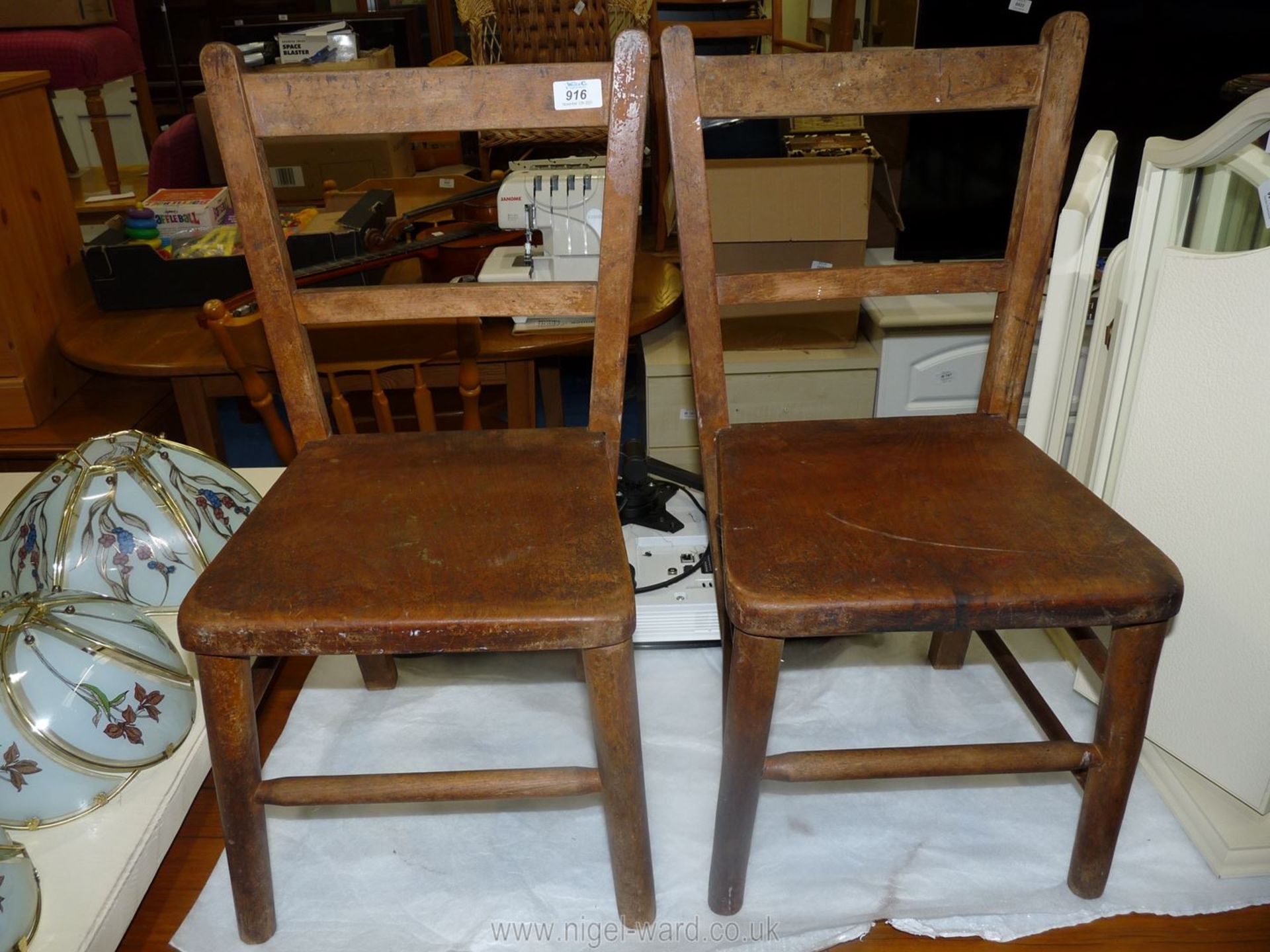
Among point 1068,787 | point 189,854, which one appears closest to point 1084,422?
point 1068,787

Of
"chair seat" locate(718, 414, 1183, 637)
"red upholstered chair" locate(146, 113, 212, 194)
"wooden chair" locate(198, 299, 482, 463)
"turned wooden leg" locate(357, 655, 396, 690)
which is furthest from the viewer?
"red upholstered chair" locate(146, 113, 212, 194)

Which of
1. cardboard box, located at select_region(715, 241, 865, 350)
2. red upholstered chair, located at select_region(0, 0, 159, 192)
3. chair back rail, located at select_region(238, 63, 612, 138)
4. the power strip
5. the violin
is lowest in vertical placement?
the power strip

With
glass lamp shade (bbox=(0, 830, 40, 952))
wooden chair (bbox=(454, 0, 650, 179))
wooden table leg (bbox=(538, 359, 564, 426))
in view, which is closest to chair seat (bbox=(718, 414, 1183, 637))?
glass lamp shade (bbox=(0, 830, 40, 952))

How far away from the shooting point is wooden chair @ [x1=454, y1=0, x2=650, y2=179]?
11.0ft

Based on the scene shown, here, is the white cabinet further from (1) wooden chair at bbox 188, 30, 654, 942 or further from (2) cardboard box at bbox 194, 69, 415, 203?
(2) cardboard box at bbox 194, 69, 415, 203

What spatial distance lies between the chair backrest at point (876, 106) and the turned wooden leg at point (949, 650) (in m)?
0.43

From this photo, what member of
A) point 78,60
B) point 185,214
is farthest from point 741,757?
point 78,60

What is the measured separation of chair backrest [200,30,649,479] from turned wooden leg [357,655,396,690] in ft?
1.26

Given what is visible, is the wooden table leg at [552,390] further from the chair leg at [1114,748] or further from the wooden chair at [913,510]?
the chair leg at [1114,748]

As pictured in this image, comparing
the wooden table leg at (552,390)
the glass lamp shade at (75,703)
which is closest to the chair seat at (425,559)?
the glass lamp shade at (75,703)

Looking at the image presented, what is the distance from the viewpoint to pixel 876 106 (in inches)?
36.8

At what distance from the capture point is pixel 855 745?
3.77ft

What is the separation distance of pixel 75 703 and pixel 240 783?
197mm

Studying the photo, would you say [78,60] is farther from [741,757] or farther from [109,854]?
[741,757]
